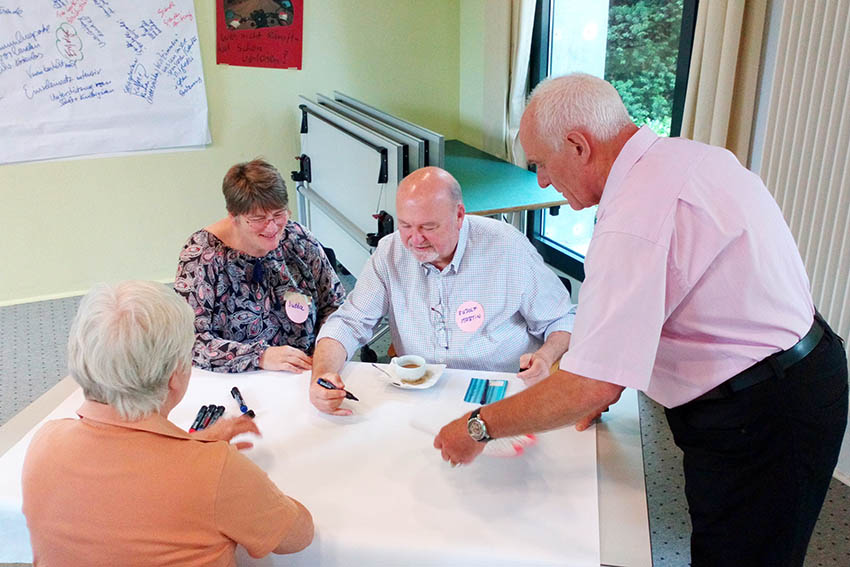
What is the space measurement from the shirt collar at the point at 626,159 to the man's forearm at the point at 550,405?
0.97ft

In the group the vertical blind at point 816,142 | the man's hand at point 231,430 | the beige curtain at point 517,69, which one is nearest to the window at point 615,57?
the beige curtain at point 517,69

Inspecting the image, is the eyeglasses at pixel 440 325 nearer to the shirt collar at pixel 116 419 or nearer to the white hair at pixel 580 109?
the white hair at pixel 580 109

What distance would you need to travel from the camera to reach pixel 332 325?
2.00 m

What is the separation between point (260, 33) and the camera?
13.5ft

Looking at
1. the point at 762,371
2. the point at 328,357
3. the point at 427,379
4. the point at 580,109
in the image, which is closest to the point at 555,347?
the point at 427,379

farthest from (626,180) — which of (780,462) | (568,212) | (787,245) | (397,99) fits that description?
(397,99)

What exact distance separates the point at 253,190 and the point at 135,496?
1.08 meters

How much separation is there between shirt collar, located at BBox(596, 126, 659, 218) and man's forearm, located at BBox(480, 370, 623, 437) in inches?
11.6

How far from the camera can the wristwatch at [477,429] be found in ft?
4.41

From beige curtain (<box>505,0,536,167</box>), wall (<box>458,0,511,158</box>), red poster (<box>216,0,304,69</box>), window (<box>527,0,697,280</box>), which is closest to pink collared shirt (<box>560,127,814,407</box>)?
window (<box>527,0,697,280</box>)

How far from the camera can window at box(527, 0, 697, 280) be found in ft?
10.5

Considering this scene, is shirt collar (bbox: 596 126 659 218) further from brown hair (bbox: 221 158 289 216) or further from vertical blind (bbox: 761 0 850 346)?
vertical blind (bbox: 761 0 850 346)

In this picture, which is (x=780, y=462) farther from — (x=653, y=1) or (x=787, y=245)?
(x=653, y=1)

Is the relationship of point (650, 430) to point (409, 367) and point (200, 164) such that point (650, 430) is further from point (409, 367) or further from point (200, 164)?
point (200, 164)
